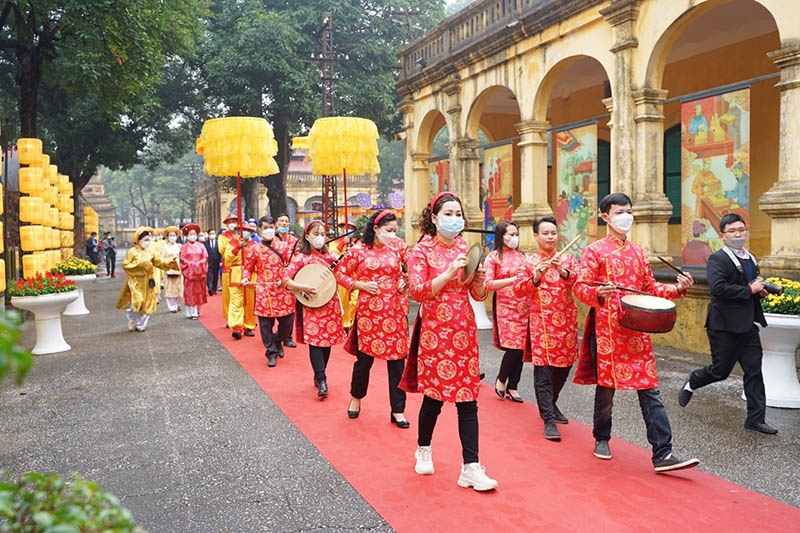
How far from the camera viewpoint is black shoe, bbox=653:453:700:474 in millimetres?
3928

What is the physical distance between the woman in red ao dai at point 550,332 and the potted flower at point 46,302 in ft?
20.8

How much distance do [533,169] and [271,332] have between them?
5.34 meters

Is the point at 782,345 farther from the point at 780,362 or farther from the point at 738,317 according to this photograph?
the point at 738,317

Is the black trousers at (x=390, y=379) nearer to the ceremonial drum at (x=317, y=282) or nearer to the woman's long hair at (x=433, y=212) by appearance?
the ceremonial drum at (x=317, y=282)

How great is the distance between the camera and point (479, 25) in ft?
39.5

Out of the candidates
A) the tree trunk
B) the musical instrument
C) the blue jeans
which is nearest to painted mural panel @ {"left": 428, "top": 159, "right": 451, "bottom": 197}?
the blue jeans

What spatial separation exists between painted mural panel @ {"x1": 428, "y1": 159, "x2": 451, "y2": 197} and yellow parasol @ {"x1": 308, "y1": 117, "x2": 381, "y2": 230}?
12.1ft

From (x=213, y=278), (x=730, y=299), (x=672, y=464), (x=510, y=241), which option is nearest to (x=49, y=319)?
(x=510, y=241)

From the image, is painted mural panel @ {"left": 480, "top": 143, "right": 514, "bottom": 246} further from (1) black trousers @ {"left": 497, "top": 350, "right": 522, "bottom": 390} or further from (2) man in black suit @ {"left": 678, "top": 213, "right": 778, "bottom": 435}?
(2) man in black suit @ {"left": 678, "top": 213, "right": 778, "bottom": 435}

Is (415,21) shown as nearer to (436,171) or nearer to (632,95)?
(436,171)

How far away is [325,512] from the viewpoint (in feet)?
11.8

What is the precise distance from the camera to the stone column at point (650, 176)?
338 inches

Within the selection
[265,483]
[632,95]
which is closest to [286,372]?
[265,483]

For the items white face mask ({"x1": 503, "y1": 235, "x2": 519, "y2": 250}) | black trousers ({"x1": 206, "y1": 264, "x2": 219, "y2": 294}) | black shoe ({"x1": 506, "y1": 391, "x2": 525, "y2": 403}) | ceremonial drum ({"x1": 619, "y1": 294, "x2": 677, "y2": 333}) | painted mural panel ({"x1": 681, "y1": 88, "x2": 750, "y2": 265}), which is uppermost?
painted mural panel ({"x1": 681, "y1": 88, "x2": 750, "y2": 265})
